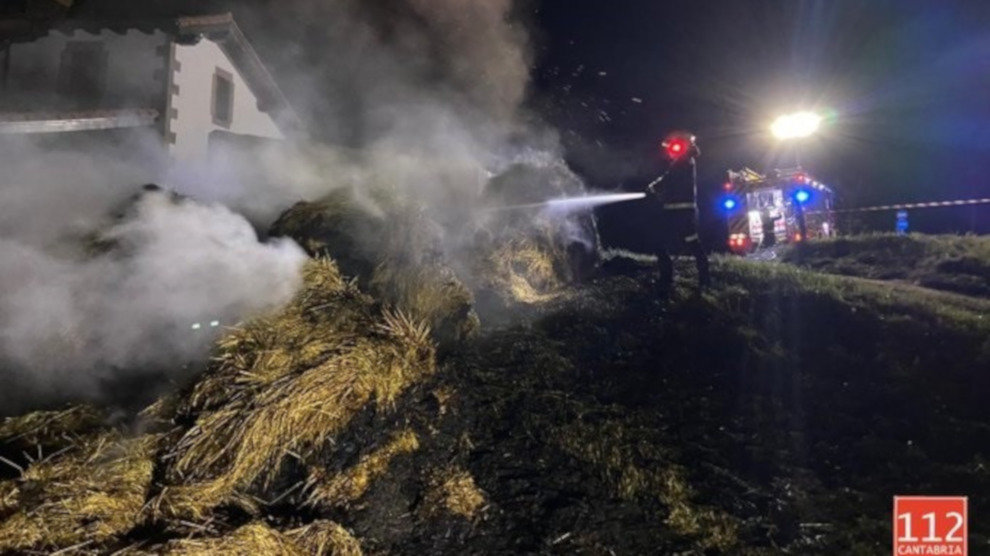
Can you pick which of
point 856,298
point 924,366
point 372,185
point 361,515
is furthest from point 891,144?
point 361,515

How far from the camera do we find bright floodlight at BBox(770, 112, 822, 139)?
1838 cm

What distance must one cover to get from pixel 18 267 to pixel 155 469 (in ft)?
11.6

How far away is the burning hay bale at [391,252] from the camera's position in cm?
600

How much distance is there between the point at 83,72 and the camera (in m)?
12.3

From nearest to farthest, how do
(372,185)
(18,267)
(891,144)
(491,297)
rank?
(18,267) < (491,297) < (372,185) < (891,144)

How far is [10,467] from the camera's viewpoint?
3.59 metres

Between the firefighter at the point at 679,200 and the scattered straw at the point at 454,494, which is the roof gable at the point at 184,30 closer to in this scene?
the firefighter at the point at 679,200

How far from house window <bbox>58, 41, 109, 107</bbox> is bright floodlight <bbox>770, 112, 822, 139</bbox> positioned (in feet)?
66.9

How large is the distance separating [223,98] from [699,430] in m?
14.0

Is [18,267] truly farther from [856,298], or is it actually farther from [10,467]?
[856,298]

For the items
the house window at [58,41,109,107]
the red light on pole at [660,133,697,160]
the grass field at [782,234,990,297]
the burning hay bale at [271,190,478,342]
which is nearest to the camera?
the burning hay bale at [271,190,478,342]

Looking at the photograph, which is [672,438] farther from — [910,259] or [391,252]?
[910,259]

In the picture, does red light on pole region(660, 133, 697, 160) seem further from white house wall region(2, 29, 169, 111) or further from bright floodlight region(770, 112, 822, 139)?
bright floodlight region(770, 112, 822, 139)

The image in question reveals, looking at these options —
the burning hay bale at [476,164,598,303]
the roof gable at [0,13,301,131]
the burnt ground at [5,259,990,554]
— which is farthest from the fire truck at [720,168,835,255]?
the roof gable at [0,13,301,131]
